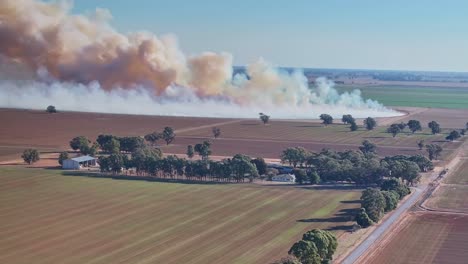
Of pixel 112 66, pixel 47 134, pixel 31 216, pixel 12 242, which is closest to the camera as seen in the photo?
pixel 12 242

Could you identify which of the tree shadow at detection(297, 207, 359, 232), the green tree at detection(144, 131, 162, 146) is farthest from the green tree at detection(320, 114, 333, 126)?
the tree shadow at detection(297, 207, 359, 232)

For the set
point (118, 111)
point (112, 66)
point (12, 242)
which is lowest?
point (12, 242)

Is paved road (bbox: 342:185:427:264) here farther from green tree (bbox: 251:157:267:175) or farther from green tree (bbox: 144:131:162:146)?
green tree (bbox: 144:131:162:146)

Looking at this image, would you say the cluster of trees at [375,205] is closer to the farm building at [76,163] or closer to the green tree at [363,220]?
the green tree at [363,220]

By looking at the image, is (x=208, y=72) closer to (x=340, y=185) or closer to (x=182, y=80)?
(x=182, y=80)

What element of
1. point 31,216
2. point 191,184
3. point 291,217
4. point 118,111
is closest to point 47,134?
point 118,111

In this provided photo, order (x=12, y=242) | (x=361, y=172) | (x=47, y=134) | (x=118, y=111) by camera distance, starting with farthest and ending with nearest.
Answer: (x=118, y=111)
(x=47, y=134)
(x=361, y=172)
(x=12, y=242)

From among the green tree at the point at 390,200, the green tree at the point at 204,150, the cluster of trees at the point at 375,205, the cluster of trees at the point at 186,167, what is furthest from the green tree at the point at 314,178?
the green tree at the point at 204,150
